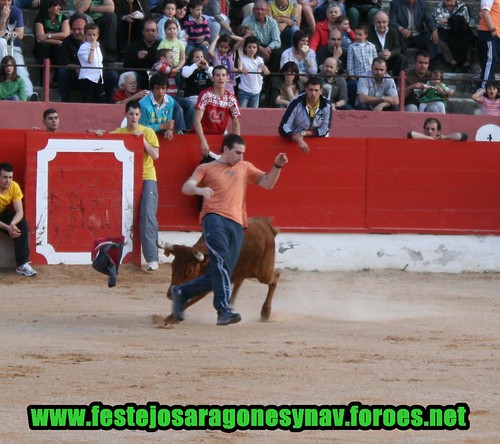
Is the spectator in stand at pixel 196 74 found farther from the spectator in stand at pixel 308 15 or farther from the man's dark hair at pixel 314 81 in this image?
the spectator in stand at pixel 308 15

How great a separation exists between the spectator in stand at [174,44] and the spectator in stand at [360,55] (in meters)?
2.01

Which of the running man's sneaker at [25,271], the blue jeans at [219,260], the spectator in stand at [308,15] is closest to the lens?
the blue jeans at [219,260]

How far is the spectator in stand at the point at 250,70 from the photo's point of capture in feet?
49.0

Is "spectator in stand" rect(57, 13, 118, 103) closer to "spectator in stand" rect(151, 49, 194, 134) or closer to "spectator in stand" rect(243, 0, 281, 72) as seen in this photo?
"spectator in stand" rect(151, 49, 194, 134)

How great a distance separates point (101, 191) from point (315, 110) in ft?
7.60

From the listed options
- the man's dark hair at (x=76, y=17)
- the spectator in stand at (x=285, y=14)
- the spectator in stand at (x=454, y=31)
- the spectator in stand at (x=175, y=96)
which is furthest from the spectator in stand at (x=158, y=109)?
the spectator in stand at (x=454, y=31)

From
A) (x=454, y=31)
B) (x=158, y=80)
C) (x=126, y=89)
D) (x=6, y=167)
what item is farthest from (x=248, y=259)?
(x=454, y=31)

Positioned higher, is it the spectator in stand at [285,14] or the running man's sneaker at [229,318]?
the spectator in stand at [285,14]

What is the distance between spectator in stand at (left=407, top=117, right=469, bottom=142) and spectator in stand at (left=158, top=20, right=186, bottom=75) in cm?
258

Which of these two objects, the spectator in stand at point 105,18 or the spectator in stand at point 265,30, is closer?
the spectator in stand at point 105,18

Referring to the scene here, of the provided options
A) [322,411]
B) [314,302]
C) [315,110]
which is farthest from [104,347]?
[315,110]

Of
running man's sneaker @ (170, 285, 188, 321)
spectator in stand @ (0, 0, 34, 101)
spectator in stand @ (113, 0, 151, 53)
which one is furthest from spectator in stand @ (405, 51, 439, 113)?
running man's sneaker @ (170, 285, 188, 321)

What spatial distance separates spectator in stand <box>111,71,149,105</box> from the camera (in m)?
14.5

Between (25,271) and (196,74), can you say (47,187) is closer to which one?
(25,271)
